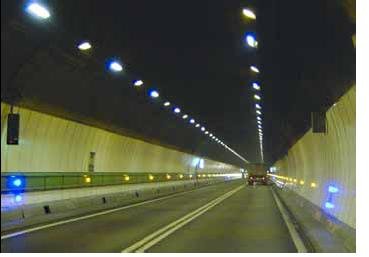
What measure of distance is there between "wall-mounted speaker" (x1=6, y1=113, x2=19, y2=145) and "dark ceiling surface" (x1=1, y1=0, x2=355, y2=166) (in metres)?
1.18

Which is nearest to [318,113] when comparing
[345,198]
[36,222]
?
[345,198]

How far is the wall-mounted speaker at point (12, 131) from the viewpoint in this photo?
20578mm

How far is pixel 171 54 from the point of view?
2259 centimetres

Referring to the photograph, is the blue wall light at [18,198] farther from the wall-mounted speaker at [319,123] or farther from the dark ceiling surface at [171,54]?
the wall-mounted speaker at [319,123]

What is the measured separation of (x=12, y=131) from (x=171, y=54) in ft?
18.6

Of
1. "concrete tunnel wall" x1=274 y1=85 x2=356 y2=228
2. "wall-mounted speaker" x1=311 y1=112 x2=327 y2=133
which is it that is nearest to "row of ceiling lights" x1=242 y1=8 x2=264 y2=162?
"wall-mounted speaker" x1=311 y1=112 x2=327 y2=133

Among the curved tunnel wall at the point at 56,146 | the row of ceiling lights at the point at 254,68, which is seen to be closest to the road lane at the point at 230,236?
the row of ceiling lights at the point at 254,68

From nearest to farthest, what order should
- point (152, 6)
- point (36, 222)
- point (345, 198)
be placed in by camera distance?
point (152, 6) < point (345, 198) < point (36, 222)

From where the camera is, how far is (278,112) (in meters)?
Answer: 37.3

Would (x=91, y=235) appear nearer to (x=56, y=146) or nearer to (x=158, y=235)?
(x=158, y=235)

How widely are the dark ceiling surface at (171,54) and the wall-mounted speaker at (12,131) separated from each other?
1.18m

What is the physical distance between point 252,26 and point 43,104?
34.7 feet
